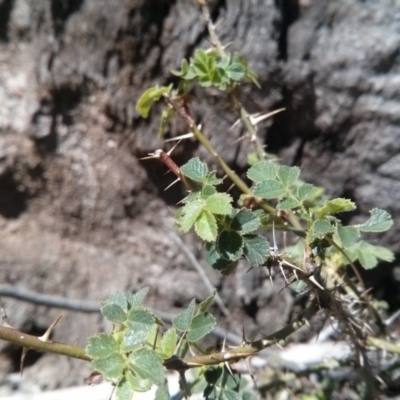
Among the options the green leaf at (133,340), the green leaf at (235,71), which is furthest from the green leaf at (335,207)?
the green leaf at (235,71)

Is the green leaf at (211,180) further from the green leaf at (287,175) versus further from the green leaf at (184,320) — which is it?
the green leaf at (184,320)

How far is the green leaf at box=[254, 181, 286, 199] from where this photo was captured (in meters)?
0.96

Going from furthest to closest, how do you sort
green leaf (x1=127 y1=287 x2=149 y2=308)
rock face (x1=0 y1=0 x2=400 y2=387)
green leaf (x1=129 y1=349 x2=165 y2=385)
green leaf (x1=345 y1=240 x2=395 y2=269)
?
1. rock face (x1=0 y1=0 x2=400 y2=387)
2. green leaf (x1=345 y1=240 x2=395 y2=269)
3. green leaf (x1=127 y1=287 x2=149 y2=308)
4. green leaf (x1=129 y1=349 x2=165 y2=385)

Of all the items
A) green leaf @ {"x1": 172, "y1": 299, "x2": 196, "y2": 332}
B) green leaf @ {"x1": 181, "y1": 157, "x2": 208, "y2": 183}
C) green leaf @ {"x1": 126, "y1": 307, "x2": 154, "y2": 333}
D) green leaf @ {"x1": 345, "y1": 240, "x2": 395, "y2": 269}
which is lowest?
green leaf @ {"x1": 345, "y1": 240, "x2": 395, "y2": 269}

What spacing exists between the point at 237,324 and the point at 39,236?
0.82 meters

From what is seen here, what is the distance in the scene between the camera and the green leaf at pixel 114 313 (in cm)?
88

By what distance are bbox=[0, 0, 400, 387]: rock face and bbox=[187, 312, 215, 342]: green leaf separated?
83cm

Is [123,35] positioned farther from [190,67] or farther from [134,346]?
[134,346]

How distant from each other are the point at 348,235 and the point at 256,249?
6.6 inches

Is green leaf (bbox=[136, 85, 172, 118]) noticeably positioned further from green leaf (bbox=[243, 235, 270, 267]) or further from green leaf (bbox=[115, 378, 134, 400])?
green leaf (bbox=[115, 378, 134, 400])

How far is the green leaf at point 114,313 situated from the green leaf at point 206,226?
194 millimetres

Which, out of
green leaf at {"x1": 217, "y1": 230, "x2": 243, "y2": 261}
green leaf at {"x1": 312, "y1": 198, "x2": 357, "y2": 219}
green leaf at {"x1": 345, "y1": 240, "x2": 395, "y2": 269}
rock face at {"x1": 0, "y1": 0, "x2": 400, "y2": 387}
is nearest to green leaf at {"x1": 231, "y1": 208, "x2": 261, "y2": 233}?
green leaf at {"x1": 217, "y1": 230, "x2": 243, "y2": 261}

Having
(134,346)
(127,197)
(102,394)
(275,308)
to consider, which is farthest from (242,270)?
(134,346)

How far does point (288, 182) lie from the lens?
97 centimetres
